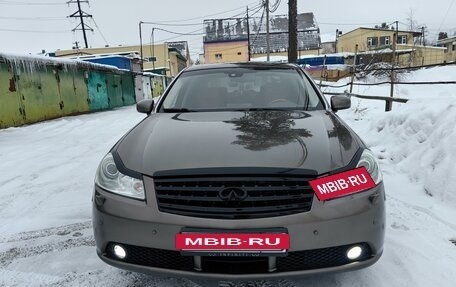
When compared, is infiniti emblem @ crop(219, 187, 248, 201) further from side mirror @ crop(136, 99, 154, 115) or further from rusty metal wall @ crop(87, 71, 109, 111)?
rusty metal wall @ crop(87, 71, 109, 111)

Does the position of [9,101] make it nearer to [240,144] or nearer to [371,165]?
[240,144]

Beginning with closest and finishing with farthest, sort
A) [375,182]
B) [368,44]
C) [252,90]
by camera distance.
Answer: [375,182] < [252,90] < [368,44]

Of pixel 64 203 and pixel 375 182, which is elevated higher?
pixel 375 182

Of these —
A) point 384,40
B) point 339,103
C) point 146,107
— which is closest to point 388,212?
point 339,103

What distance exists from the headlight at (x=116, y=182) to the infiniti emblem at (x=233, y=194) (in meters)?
0.42

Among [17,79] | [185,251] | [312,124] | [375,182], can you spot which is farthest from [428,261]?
[17,79]

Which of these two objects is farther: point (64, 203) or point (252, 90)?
point (64, 203)

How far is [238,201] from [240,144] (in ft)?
1.38

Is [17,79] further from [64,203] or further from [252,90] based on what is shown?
[252,90]

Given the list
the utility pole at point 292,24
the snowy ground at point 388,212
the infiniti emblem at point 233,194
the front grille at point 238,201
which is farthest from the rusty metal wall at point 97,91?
the infiniti emblem at point 233,194

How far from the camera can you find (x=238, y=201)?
72.4 inches

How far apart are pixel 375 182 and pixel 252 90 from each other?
1.66 meters

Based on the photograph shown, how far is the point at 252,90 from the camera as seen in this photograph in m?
3.44

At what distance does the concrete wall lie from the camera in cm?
1032
